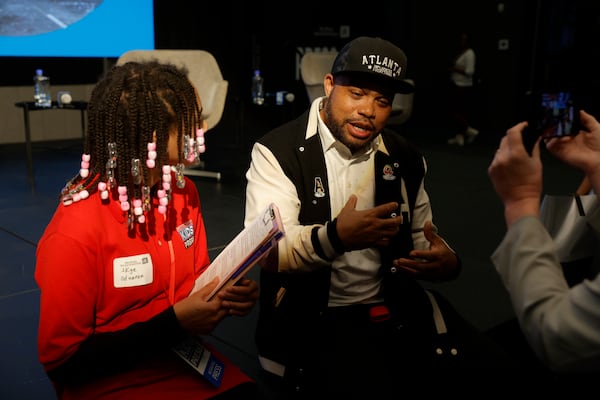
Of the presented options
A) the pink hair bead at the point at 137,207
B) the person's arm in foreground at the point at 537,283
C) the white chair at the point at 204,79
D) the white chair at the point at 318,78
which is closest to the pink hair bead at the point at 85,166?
the pink hair bead at the point at 137,207

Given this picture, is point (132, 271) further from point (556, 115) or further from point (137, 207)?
point (556, 115)

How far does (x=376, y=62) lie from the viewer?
1.84m

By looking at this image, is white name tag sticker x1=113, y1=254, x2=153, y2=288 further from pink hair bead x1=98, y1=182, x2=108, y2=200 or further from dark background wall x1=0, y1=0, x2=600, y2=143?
dark background wall x1=0, y1=0, x2=600, y2=143

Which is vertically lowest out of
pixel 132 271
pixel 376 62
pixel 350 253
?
pixel 350 253

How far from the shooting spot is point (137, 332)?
1223 millimetres

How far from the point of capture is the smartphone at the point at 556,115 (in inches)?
45.2

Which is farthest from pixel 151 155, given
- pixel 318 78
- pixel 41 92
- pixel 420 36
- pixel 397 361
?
pixel 420 36

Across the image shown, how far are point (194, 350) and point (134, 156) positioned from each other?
17.1 inches

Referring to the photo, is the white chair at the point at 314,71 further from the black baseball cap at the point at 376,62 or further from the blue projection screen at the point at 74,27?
the black baseball cap at the point at 376,62

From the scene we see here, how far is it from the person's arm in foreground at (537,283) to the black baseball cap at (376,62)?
2.67 ft

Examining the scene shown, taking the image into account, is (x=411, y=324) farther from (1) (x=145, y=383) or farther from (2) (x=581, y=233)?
(1) (x=145, y=383)

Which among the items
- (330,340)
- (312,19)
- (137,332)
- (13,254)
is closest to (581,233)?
(330,340)

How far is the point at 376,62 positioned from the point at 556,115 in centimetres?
75

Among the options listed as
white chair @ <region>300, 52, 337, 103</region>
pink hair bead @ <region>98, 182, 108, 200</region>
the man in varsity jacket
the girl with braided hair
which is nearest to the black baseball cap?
the man in varsity jacket
